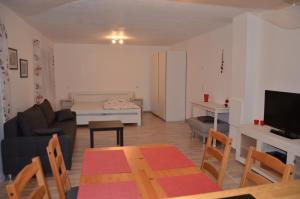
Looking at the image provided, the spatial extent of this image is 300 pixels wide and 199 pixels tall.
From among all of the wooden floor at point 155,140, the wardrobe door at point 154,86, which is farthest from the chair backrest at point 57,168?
the wardrobe door at point 154,86

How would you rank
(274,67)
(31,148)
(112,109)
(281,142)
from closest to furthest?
1. (281,142)
2. (31,148)
3. (274,67)
4. (112,109)

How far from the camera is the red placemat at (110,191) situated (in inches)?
52.7

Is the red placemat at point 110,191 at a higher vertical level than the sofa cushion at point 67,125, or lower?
higher

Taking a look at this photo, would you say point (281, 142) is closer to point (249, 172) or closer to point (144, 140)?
point (249, 172)

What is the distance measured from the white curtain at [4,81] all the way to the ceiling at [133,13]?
0.53m

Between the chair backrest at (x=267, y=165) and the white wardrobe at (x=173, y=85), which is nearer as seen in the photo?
the chair backrest at (x=267, y=165)

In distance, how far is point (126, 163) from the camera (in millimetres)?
1814

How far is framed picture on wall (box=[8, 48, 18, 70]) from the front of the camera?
11.7 ft

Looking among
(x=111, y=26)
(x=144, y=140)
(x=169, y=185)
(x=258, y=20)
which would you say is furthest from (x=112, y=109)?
(x=169, y=185)

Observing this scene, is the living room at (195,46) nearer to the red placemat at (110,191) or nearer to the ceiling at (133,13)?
the ceiling at (133,13)

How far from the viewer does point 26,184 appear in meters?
1.30

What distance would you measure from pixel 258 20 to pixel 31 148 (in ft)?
13.1

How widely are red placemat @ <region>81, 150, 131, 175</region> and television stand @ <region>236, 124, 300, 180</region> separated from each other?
2.02 m

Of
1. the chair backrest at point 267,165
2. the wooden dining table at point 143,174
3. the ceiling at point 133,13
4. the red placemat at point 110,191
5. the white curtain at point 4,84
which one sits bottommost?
the red placemat at point 110,191
